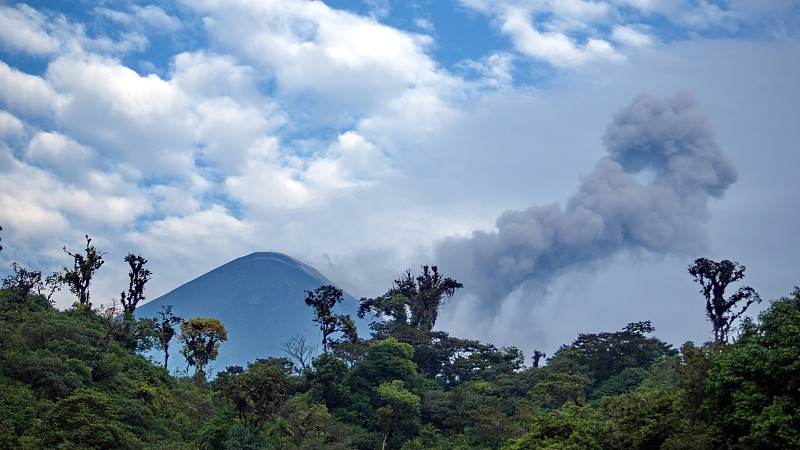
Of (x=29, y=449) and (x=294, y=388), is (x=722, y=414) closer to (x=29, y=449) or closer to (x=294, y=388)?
(x=29, y=449)

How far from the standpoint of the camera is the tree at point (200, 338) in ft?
137

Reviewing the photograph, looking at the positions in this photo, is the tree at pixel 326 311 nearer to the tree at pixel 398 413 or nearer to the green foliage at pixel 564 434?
the tree at pixel 398 413

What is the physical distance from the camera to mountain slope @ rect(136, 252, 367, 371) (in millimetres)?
165500

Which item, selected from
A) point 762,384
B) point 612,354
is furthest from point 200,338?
point 762,384

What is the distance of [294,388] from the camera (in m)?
39.1

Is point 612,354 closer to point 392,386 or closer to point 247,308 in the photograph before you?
point 392,386

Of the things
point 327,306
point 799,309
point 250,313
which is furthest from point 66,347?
point 250,313

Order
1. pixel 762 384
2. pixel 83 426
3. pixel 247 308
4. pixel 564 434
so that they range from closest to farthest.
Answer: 1. pixel 762 384
2. pixel 564 434
3. pixel 83 426
4. pixel 247 308

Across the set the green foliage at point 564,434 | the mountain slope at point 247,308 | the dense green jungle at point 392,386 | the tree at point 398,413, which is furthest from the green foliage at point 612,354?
the mountain slope at point 247,308

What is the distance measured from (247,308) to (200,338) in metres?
140

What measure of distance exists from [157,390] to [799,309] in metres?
25.2

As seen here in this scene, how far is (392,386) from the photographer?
34.7m

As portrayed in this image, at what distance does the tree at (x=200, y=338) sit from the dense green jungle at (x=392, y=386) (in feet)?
0.31

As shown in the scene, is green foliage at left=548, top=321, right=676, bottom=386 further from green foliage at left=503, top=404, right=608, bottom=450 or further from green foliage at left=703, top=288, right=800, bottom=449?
green foliage at left=703, top=288, right=800, bottom=449
